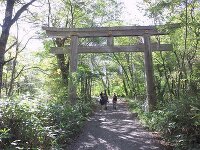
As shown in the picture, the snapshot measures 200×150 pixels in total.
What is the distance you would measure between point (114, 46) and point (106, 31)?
3.07 ft

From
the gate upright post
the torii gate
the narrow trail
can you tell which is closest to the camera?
the narrow trail

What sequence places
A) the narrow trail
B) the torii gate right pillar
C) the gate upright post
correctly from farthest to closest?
the gate upright post < the torii gate right pillar < the narrow trail

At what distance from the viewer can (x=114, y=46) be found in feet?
52.2

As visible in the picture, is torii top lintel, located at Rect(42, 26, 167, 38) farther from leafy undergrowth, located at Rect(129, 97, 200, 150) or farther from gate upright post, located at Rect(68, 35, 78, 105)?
leafy undergrowth, located at Rect(129, 97, 200, 150)

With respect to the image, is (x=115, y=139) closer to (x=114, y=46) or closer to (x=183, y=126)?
(x=183, y=126)

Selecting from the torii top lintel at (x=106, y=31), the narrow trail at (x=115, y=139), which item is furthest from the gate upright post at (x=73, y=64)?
the narrow trail at (x=115, y=139)

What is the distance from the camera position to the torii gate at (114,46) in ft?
50.9

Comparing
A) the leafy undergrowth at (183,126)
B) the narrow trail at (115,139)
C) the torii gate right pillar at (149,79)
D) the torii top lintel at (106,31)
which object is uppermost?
the torii top lintel at (106,31)

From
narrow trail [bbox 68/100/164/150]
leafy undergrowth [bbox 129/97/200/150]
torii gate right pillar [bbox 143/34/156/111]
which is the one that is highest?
torii gate right pillar [bbox 143/34/156/111]

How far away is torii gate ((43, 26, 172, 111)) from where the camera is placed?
50.9 feet

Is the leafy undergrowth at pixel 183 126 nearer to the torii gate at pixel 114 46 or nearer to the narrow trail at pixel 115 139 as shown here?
the narrow trail at pixel 115 139

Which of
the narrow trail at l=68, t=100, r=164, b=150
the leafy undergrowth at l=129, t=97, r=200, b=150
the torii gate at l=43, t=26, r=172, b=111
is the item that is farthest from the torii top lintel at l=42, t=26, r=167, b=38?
the leafy undergrowth at l=129, t=97, r=200, b=150

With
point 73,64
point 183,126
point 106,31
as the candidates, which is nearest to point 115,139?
point 183,126

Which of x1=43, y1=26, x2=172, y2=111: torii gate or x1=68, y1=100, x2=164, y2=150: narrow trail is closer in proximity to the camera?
x1=68, y1=100, x2=164, y2=150: narrow trail
